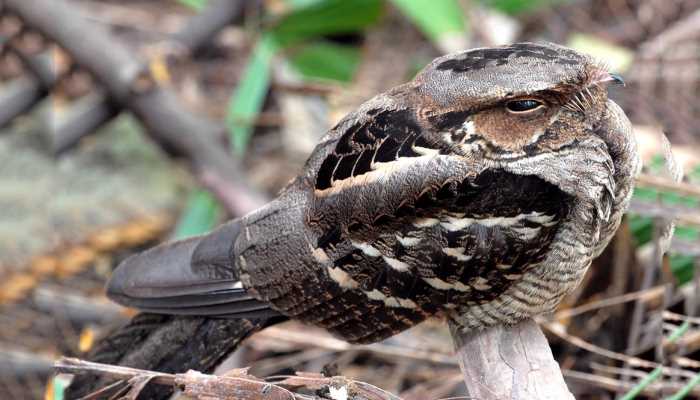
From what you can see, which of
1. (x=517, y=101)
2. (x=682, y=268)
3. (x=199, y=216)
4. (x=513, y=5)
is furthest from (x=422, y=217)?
(x=513, y=5)

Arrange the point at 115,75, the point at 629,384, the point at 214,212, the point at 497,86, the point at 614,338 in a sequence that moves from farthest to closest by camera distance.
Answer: the point at 214,212, the point at 115,75, the point at 614,338, the point at 629,384, the point at 497,86

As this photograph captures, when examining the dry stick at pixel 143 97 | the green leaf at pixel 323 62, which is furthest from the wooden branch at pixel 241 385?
the green leaf at pixel 323 62

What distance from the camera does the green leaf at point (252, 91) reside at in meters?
4.33

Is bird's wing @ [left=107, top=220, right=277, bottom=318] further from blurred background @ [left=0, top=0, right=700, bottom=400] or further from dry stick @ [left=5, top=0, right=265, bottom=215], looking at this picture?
dry stick @ [left=5, top=0, right=265, bottom=215]

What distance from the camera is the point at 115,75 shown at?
3.84 meters

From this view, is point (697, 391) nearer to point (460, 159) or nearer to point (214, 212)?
point (460, 159)

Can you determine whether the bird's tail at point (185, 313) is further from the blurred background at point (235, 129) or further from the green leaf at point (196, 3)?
the green leaf at point (196, 3)

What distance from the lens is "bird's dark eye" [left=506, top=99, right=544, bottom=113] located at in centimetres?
180

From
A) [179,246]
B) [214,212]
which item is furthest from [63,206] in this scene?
[179,246]

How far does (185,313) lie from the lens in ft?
6.95

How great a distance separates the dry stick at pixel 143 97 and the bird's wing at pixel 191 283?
150cm

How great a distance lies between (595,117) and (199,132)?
2.44 meters

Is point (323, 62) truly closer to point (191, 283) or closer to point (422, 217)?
point (191, 283)

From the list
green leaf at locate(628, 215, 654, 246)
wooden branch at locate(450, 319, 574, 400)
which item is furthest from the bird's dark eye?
green leaf at locate(628, 215, 654, 246)
